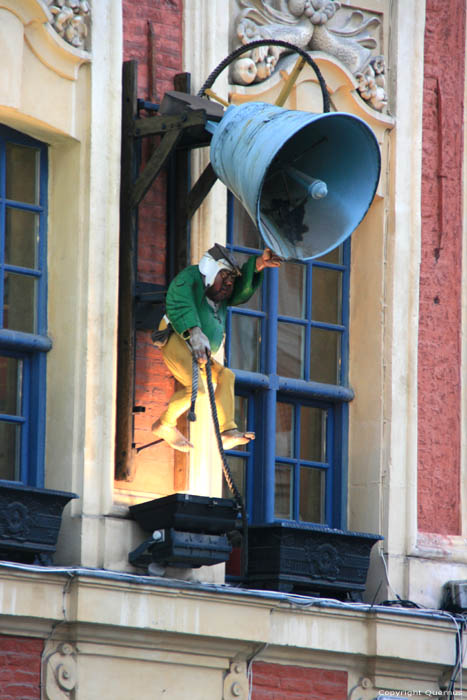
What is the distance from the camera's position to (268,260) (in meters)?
13.4

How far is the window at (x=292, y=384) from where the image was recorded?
1442 centimetres

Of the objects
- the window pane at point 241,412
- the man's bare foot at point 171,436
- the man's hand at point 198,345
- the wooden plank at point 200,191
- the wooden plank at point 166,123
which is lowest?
the man's bare foot at point 171,436

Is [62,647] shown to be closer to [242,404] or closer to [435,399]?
[242,404]

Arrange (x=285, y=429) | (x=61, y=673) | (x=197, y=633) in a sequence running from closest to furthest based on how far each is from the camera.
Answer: (x=61, y=673)
(x=197, y=633)
(x=285, y=429)

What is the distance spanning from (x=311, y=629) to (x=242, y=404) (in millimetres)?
1565

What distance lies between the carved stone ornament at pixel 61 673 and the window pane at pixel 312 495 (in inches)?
91.8

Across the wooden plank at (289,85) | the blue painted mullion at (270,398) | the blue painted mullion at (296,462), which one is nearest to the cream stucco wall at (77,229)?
the wooden plank at (289,85)

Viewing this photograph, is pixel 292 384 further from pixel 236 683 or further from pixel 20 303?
pixel 236 683

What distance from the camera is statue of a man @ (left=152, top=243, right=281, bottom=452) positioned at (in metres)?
13.4

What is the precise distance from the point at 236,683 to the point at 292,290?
107 inches

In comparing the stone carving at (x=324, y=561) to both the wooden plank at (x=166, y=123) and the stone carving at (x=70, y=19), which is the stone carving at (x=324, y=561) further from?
the stone carving at (x=70, y=19)

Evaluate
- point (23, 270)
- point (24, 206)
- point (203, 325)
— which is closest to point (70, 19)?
point (24, 206)

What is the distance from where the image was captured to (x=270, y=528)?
13750 millimetres

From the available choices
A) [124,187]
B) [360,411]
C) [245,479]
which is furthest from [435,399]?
[124,187]
